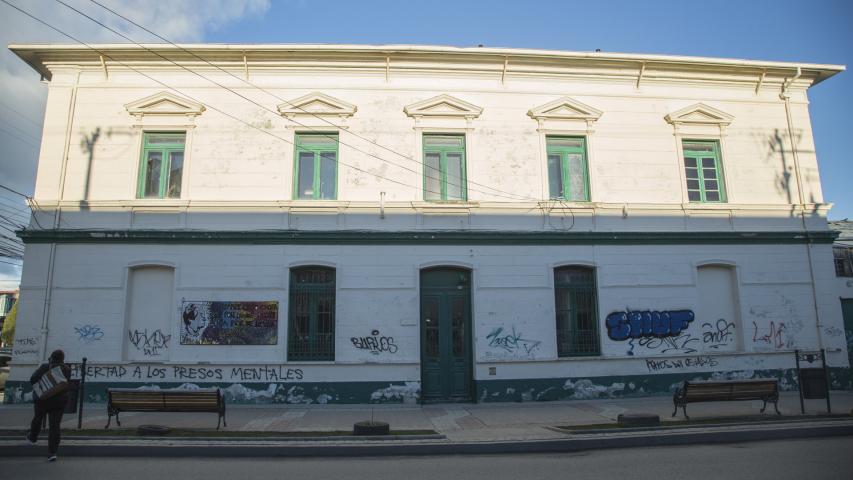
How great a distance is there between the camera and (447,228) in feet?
43.7

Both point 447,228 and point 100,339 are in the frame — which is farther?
point 447,228

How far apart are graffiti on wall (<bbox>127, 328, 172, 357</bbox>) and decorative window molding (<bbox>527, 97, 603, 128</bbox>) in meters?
11.0

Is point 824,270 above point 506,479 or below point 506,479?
above

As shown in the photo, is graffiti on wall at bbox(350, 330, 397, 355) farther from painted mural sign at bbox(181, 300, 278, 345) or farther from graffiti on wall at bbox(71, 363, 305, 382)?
painted mural sign at bbox(181, 300, 278, 345)

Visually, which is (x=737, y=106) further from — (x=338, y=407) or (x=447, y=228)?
(x=338, y=407)

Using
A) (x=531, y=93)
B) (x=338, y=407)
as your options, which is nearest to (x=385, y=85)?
(x=531, y=93)

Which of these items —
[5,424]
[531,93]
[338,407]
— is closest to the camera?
[5,424]

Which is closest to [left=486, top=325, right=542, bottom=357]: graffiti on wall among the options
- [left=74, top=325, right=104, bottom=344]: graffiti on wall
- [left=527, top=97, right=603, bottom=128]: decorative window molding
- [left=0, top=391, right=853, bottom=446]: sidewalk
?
[left=0, top=391, right=853, bottom=446]: sidewalk

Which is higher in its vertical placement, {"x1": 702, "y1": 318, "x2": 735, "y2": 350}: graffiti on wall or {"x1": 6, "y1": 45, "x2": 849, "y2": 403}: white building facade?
{"x1": 6, "y1": 45, "x2": 849, "y2": 403}: white building facade

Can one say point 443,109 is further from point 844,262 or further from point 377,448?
point 844,262

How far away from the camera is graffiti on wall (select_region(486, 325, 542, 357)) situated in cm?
1290

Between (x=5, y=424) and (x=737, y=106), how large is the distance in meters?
19.3

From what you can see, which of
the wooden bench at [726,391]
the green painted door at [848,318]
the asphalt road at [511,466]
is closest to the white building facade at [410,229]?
the green painted door at [848,318]

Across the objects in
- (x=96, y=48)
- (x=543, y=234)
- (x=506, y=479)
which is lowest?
(x=506, y=479)
